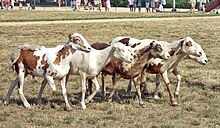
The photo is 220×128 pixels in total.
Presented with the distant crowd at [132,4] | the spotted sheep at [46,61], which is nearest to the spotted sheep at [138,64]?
the spotted sheep at [46,61]

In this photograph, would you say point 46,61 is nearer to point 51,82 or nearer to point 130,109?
point 51,82

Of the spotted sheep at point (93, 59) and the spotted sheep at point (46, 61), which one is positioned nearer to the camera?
the spotted sheep at point (46, 61)

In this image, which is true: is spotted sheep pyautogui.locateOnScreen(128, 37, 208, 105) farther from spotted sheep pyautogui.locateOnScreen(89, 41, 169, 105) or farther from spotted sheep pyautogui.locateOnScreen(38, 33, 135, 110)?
spotted sheep pyautogui.locateOnScreen(38, 33, 135, 110)

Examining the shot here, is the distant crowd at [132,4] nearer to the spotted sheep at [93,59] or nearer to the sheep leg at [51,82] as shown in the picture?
the spotted sheep at [93,59]

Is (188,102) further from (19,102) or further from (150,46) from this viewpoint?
(19,102)

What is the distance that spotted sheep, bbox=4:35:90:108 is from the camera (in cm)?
1040

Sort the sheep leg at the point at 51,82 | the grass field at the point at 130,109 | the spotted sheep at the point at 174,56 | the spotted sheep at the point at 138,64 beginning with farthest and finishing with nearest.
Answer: the spotted sheep at the point at 174,56, the spotted sheep at the point at 138,64, the sheep leg at the point at 51,82, the grass field at the point at 130,109

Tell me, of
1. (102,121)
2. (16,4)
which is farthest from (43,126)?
(16,4)

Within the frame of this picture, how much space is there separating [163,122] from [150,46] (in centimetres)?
198

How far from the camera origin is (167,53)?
1102 cm

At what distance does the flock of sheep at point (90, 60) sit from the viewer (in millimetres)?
10469

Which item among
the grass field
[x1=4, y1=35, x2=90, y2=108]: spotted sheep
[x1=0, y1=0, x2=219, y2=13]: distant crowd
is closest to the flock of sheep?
[x1=4, y1=35, x2=90, y2=108]: spotted sheep

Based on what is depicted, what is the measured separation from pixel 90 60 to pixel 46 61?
0.88 m

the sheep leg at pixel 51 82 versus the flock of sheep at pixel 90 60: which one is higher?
the flock of sheep at pixel 90 60
